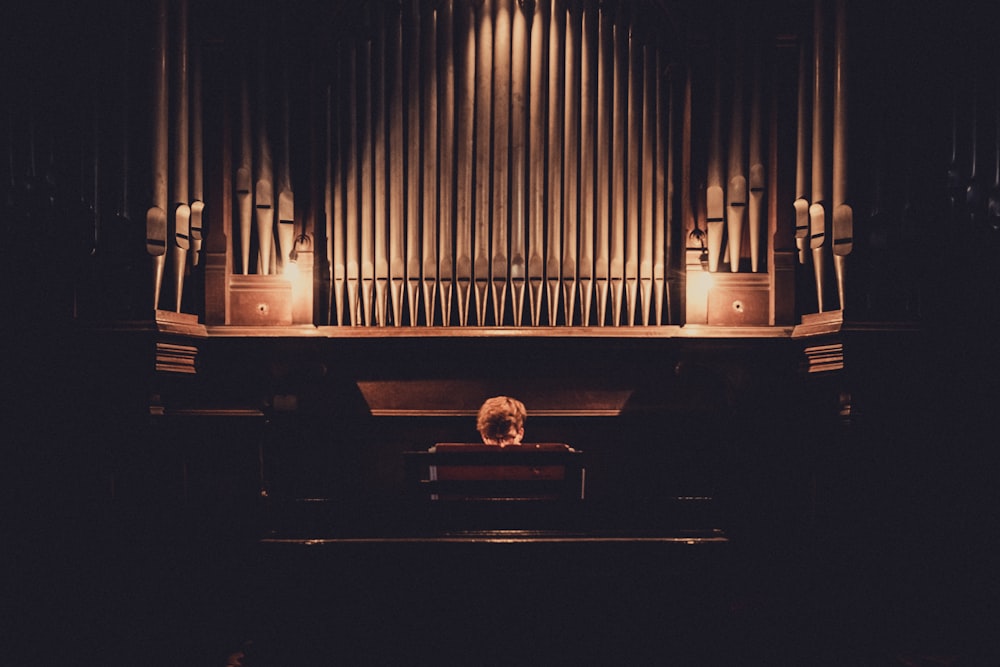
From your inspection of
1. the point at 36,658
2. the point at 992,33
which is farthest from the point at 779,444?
the point at 36,658

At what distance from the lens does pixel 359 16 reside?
6.38 metres

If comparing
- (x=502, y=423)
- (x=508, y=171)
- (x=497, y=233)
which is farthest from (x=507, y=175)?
(x=502, y=423)

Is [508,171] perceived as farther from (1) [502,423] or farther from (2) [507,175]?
(1) [502,423]

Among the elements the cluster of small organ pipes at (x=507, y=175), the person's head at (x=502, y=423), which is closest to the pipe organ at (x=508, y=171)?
the cluster of small organ pipes at (x=507, y=175)

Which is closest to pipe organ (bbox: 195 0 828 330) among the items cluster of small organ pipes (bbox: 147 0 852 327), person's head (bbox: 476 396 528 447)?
cluster of small organ pipes (bbox: 147 0 852 327)

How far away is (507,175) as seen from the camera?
624cm

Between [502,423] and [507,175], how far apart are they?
162 centimetres

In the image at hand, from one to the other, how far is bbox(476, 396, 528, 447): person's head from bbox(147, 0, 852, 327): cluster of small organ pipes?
0.68 metres

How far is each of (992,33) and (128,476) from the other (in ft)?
18.4

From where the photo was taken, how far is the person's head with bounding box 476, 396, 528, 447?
5566mm

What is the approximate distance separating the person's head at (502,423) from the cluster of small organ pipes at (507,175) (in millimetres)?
680

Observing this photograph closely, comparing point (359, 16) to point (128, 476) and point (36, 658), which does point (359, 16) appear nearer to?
point (128, 476)

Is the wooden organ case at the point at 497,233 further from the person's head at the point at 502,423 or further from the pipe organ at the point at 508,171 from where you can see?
the person's head at the point at 502,423

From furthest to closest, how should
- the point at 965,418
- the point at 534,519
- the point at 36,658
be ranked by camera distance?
the point at 965,418 → the point at 36,658 → the point at 534,519
